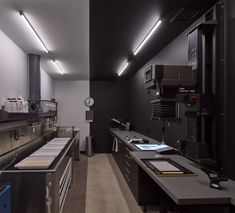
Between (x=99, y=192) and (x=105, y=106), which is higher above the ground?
(x=105, y=106)

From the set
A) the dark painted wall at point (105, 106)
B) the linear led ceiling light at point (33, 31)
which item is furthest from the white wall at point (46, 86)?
the linear led ceiling light at point (33, 31)

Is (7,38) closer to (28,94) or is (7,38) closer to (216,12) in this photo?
(28,94)

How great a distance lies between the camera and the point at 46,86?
7234 millimetres

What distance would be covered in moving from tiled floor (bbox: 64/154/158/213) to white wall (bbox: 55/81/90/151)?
2.24 metres

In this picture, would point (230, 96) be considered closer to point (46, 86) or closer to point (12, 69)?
point (12, 69)

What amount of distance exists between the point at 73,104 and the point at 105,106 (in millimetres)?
1167

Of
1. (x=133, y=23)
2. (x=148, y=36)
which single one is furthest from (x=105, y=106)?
(x=133, y=23)

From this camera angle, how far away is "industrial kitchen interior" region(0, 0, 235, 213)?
7.11 ft

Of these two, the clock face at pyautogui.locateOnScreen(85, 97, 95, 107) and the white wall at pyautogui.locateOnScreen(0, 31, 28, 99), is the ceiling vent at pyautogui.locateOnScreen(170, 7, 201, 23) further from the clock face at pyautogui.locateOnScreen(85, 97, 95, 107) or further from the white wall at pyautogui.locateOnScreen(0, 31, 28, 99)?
the clock face at pyautogui.locateOnScreen(85, 97, 95, 107)

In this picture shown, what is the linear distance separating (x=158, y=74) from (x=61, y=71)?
16.9 feet

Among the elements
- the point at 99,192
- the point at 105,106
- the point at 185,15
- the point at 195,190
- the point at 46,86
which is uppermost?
the point at 185,15

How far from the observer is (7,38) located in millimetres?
3959

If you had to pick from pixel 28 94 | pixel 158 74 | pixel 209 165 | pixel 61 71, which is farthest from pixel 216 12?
pixel 61 71

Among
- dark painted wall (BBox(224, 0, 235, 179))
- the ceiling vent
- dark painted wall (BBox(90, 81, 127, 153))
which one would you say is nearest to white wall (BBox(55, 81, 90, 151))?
dark painted wall (BBox(90, 81, 127, 153))
